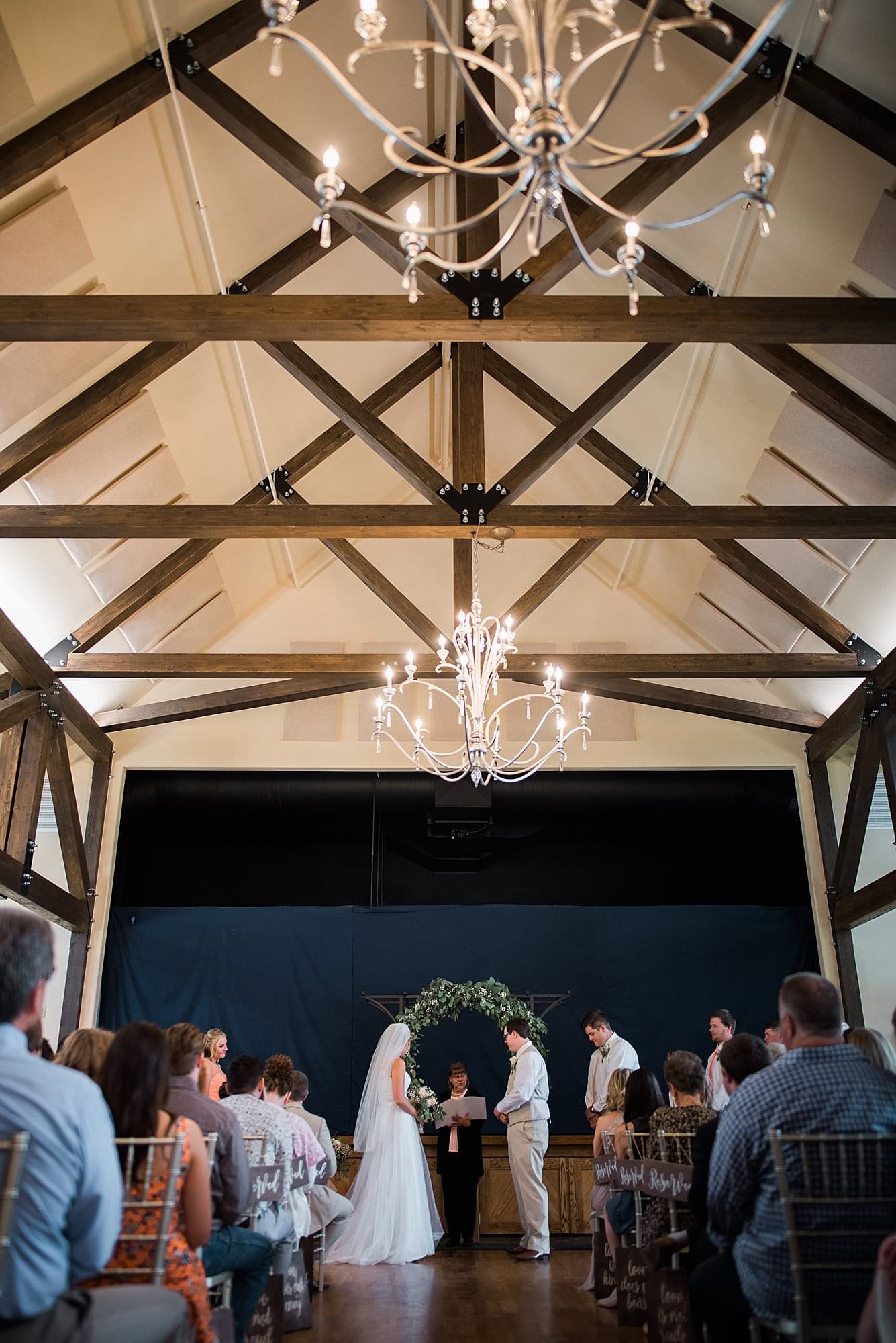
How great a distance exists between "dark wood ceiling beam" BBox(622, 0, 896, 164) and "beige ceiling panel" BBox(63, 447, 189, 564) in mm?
4632

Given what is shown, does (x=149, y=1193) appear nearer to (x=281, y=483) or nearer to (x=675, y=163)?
(x=675, y=163)

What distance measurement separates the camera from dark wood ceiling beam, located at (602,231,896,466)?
21.6 feet

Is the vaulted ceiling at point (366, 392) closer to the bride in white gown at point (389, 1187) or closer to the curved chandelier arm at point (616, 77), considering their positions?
the curved chandelier arm at point (616, 77)

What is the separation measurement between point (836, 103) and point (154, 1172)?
19.2 ft

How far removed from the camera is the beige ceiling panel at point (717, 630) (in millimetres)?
9547

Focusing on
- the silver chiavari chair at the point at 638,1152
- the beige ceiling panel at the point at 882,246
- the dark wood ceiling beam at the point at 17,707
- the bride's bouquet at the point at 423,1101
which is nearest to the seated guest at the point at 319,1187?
the bride's bouquet at the point at 423,1101

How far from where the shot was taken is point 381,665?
866 cm

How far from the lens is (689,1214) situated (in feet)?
12.9

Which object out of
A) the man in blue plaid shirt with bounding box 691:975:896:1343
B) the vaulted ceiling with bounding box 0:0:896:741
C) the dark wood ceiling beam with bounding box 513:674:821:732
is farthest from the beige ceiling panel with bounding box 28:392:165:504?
the man in blue plaid shirt with bounding box 691:975:896:1343

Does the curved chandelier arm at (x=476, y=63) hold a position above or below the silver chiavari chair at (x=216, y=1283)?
above

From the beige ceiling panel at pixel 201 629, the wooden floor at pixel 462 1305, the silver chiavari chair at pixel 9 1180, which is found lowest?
the wooden floor at pixel 462 1305

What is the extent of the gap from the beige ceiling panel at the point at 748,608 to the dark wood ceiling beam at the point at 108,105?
17.7 feet

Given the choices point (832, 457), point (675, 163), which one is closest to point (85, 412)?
point (675, 163)

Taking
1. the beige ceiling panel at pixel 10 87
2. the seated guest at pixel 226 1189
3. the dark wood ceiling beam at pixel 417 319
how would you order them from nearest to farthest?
the seated guest at pixel 226 1189, the dark wood ceiling beam at pixel 417 319, the beige ceiling panel at pixel 10 87
